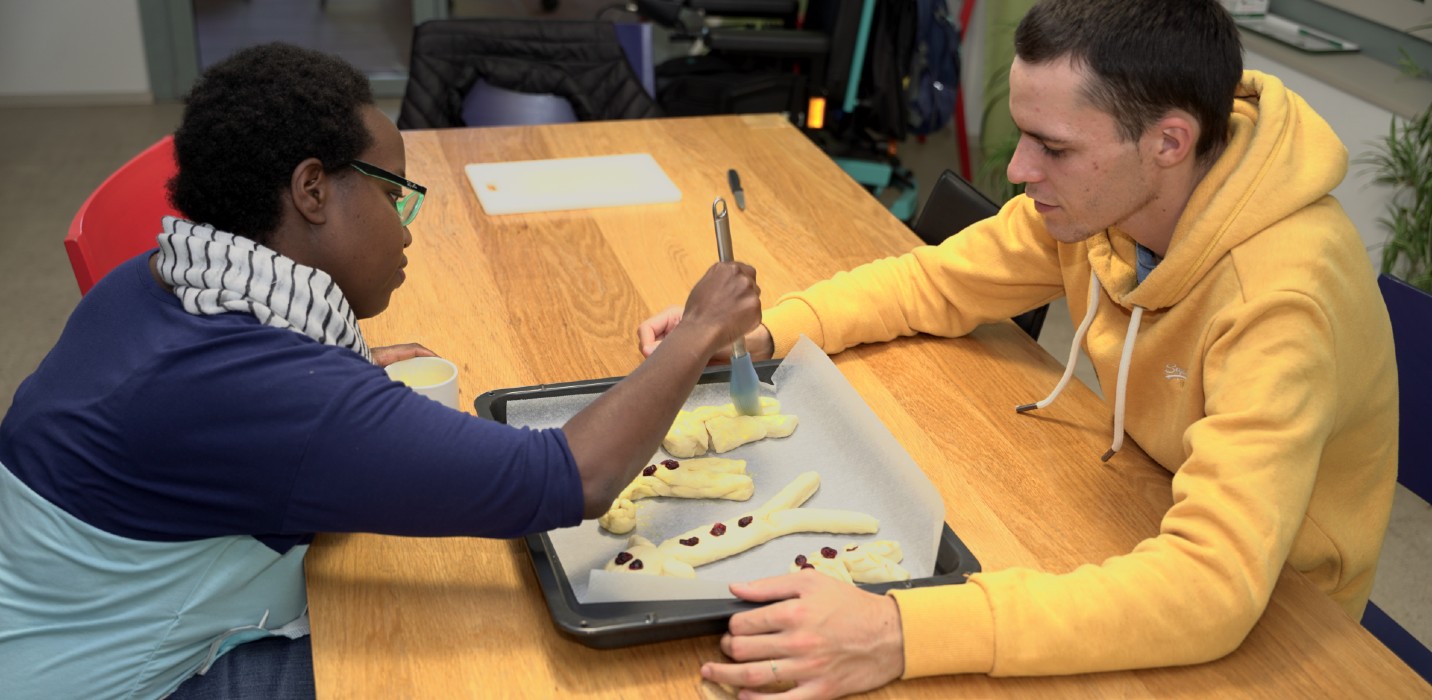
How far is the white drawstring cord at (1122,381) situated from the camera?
1.34 metres

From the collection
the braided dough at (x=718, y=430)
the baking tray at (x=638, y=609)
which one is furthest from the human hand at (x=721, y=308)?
the baking tray at (x=638, y=609)

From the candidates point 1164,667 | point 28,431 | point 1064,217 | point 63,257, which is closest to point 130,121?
point 63,257

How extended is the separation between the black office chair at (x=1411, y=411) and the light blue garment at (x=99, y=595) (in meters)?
1.26

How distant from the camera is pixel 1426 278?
2803 mm

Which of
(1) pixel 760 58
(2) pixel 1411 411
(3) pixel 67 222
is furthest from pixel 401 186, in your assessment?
(3) pixel 67 222

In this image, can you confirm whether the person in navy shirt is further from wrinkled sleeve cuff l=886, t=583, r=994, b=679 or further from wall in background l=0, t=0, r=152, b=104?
wall in background l=0, t=0, r=152, b=104

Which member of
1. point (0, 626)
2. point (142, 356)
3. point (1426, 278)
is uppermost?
point (142, 356)

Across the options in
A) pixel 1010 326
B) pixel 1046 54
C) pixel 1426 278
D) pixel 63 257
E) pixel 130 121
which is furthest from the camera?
pixel 130 121

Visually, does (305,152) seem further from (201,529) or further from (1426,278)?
(1426,278)

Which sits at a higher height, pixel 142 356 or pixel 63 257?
pixel 142 356

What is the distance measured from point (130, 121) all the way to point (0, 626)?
3.91 m

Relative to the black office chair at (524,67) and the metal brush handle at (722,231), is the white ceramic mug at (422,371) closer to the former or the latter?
the metal brush handle at (722,231)

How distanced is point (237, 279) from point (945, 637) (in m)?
0.68

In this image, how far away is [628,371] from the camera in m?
1.53
